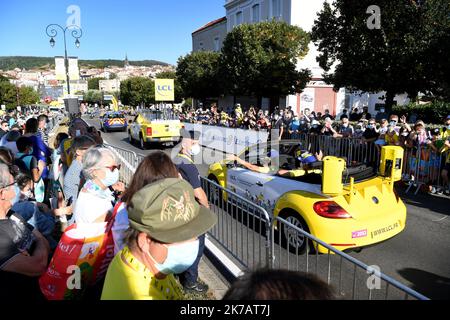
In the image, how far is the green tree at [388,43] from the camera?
15.7 meters

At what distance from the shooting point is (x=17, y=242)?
236 cm

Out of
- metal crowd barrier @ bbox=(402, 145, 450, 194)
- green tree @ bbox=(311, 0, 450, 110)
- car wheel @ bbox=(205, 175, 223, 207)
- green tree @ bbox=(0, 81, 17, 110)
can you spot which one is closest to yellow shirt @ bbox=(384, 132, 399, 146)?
metal crowd barrier @ bbox=(402, 145, 450, 194)

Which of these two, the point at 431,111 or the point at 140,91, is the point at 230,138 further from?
the point at 140,91

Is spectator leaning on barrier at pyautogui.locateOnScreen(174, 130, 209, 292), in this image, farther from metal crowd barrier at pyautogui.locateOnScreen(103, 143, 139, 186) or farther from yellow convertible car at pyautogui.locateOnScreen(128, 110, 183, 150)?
yellow convertible car at pyautogui.locateOnScreen(128, 110, 183, 150)

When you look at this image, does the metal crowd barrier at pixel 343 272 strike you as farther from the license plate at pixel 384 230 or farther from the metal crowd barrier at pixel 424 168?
the metal crowd barrier at pixel 424 168

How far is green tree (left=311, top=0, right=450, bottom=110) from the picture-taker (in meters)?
15.7

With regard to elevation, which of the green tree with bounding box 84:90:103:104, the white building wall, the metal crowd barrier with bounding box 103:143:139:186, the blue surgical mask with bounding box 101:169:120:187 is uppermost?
the white building wall

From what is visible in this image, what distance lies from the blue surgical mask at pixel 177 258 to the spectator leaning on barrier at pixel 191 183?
4.92 feet

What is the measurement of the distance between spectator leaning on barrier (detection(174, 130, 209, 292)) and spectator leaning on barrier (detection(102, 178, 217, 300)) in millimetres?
1570

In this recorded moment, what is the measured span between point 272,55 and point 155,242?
2784 centimetres

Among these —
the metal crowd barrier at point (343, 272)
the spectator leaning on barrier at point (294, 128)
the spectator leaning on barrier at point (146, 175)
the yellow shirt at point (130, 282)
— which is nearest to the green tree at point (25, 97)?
the spectator leaning on barrier at point (294, 128)

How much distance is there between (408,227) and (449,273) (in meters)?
1.71
